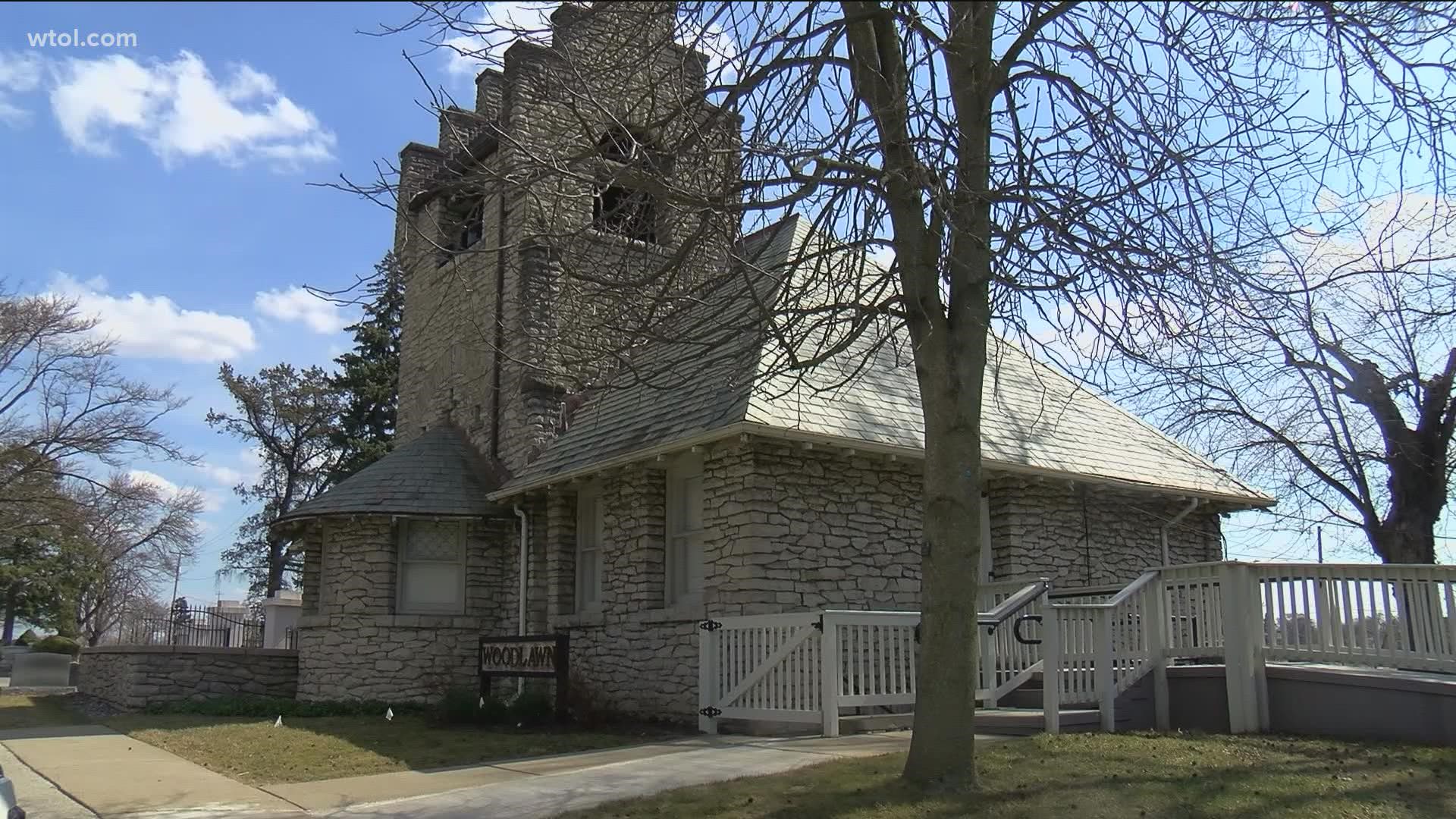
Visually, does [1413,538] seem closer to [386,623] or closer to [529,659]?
[529,659]

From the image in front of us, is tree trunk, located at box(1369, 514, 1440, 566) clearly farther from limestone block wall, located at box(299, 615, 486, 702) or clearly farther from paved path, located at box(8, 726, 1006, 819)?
limestone block wall, located at box(299, 615, 486, 702)

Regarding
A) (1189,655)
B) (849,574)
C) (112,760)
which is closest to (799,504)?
(849,574)

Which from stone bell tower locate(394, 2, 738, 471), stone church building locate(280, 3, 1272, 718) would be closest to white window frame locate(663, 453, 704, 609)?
stone church building locate(280, 3, 1272, 718)

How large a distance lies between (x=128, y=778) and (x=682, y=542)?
668 cm

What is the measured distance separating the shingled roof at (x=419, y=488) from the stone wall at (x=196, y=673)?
250 centimetres

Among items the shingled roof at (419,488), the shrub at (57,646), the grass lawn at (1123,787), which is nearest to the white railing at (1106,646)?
the grass lawn at (1123,787)

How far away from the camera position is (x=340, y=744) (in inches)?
466

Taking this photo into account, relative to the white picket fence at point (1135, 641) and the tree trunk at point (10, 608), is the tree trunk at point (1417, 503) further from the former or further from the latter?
the tree trunk at point (10, 608)

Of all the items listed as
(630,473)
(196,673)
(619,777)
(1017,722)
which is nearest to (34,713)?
(196,673)

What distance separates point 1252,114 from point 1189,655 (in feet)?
16.0

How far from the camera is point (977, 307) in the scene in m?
7.51

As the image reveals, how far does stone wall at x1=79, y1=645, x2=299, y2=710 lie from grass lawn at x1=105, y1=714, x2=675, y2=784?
9.37 feet

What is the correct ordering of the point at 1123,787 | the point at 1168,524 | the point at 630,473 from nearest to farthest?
the point at 1123,787
the point at 630,473
the point at 1168,524

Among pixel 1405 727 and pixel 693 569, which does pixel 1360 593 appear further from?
pixel 693 569
